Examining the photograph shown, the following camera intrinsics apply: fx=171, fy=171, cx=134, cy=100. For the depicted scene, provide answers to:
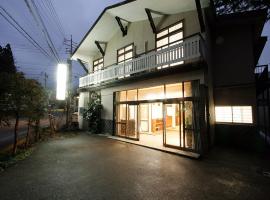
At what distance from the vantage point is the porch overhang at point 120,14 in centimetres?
1030

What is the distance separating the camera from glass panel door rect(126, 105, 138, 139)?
39.0 feet

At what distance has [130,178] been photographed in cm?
560

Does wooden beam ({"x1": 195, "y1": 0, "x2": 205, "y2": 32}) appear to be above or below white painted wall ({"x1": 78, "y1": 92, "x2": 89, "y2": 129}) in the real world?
above

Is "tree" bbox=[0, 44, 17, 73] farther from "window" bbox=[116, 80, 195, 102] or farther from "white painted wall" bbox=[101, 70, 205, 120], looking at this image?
"window" bbox=[116, 80, 195, 102]

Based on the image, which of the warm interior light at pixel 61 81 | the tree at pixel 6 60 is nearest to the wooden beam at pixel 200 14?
A: the warm interior light at pixel 61 81

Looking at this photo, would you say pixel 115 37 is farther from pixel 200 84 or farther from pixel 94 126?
pixel 200 84

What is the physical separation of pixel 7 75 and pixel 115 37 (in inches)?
395

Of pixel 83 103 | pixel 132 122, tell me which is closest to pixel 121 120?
pixel 132 122

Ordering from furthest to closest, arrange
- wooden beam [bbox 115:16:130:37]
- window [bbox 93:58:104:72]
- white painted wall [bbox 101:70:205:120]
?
window [bbox 93:58:104:72] < wooden beam [bbox 115:16:130:37] < white painted wall [bbox 101:70:205:120]

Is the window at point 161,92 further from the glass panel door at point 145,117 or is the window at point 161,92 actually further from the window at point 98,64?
the window at point 98,64

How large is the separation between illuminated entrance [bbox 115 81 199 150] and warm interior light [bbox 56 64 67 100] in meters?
6.08

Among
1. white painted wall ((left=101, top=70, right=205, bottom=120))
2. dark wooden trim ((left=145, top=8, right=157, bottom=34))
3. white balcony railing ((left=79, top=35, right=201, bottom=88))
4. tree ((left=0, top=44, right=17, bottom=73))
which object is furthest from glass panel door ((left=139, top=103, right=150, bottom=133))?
tree ((left=0, top=44, right=17, bottom=73))

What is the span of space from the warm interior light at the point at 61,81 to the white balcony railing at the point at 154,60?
9.22ft

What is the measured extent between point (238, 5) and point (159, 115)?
937cm
